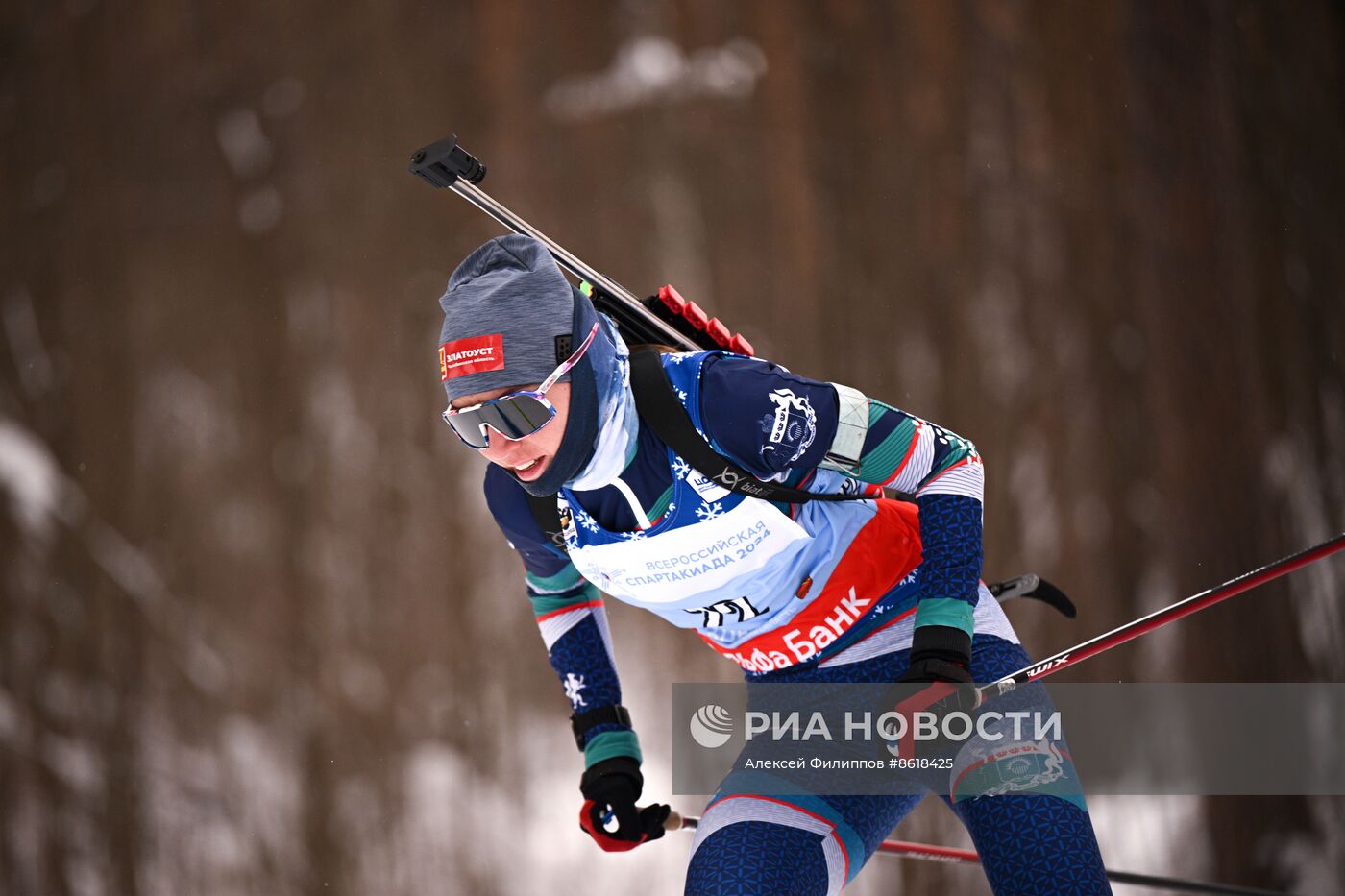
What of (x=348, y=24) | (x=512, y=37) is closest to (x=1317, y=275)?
(x=512, y=37)

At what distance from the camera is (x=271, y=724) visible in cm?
300

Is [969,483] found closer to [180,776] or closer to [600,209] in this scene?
[600,209]

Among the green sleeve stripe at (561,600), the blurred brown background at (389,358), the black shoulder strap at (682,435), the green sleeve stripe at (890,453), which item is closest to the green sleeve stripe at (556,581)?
the green sleeve stripe at (561,600)

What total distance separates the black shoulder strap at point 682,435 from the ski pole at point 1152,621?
1.25 ft

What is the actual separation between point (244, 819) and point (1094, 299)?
281 centimetres

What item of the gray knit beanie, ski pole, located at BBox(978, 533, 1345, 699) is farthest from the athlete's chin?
ski pole, located at BBox(978, 533, 1345, 699)

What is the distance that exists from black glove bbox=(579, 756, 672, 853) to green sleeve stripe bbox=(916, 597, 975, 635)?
1.87ft

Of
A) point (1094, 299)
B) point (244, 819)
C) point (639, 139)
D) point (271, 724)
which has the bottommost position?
point (244, 819)

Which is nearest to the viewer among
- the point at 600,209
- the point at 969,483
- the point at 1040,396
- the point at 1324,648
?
the point at 969,483

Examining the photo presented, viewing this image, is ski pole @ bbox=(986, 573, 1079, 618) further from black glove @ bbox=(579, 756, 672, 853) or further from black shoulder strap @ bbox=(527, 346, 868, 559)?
black glove @ bbox=(579, 756, 672, 853)

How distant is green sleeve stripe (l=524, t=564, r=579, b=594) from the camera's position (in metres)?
1.89

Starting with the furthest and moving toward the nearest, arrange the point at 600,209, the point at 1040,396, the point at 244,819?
1. the point at 1040,396
2. the point at 600,209
3. the point at 244,819

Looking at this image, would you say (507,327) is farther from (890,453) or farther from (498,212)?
(890,453)

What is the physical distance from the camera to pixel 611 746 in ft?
6.12
